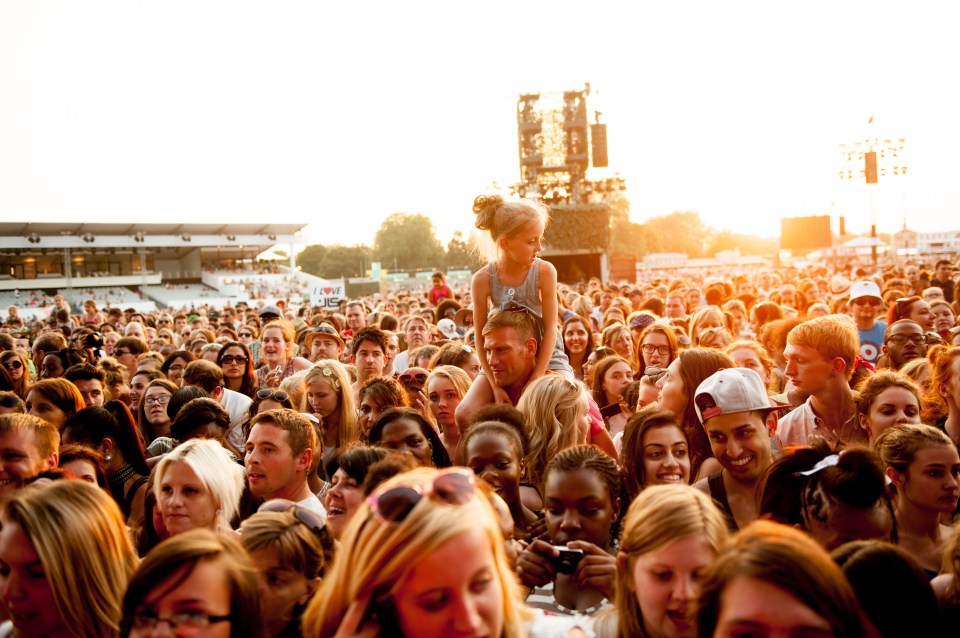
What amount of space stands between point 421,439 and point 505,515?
5.65 feet

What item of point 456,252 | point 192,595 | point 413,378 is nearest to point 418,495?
point 192,595

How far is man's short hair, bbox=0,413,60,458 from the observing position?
4.24 m

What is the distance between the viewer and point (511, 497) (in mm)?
3844

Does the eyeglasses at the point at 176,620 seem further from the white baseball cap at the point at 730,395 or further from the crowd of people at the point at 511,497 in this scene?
the white baseball cap at the point at 730,395

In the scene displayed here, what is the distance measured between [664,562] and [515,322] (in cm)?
230

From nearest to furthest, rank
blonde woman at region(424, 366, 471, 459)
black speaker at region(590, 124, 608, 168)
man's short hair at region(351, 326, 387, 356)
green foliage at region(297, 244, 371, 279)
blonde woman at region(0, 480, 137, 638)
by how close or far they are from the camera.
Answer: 1. blonde woman at region(0, 480, 137, 638)
2. blonde woman at region(424, 366, 471, 459)
3. man's short hair at region(351, 326, 387, 356)
4. black speaker at region(590, 124, 608, 168)
5. green foliage at region(297, 244, 371, 279)

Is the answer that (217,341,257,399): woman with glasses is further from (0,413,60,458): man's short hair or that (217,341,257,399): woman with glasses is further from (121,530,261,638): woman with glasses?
(121,530,261,638): woman with glasses

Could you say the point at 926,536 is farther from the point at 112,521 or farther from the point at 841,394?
the point at 112,521

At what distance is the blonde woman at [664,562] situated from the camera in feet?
7.84

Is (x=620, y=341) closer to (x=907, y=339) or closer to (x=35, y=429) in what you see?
(x=907, y=339)

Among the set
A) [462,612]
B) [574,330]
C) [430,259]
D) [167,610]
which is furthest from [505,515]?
[430,259]

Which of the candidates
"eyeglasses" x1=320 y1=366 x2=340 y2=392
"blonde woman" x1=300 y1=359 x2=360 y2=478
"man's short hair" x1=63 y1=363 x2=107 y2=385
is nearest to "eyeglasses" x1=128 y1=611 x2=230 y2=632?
"blonde woman" x1=300 y1=359 x2=360 y2=478

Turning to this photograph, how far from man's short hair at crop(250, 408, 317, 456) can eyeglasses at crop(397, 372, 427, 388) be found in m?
1.60

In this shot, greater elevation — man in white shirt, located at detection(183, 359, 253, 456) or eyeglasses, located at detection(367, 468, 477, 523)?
eyeglasses, located at detection(367, 468, 477, 523)
